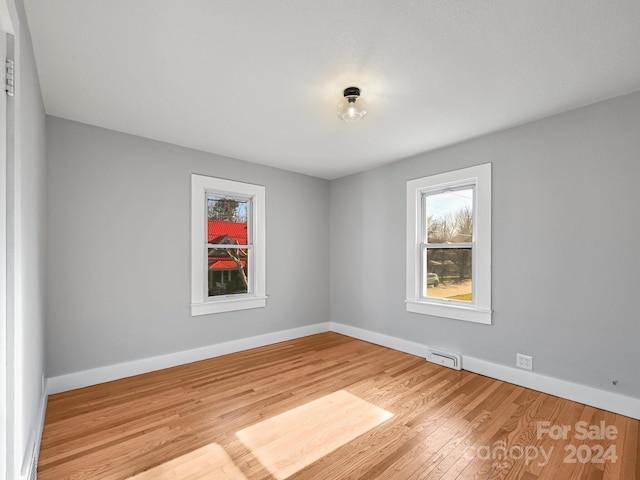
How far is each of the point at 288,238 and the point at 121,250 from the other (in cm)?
217

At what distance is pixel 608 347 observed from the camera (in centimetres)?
256

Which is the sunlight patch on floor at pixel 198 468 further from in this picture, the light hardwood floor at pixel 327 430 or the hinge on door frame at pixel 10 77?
the hinge on door frame at pixel 10 77

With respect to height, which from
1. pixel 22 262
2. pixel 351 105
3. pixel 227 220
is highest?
pixel 351 105

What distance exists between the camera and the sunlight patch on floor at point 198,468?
1.80 metres

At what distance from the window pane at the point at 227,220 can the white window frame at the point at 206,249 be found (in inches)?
3.3

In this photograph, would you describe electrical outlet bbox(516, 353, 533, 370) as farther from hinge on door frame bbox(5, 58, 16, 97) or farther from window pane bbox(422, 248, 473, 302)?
hinge on door frame bbox(5, 58, 16, 97)

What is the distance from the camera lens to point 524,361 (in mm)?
3016

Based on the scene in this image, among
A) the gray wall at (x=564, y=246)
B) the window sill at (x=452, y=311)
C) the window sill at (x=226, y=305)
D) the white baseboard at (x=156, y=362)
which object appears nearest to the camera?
the gray wall at (x=564, y=246)

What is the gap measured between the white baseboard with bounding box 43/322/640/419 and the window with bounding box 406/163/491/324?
0.50 m

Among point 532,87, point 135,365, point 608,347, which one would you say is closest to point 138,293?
point 135,365

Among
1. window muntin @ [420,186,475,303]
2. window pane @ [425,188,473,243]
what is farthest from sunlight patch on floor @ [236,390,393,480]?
window pane @ [425,188,473,243]

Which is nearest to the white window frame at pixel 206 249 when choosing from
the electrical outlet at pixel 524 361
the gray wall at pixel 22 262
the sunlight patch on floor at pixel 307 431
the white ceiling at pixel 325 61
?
the white ceiling at pixel 325 61

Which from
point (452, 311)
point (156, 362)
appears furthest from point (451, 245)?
point (156, 362)

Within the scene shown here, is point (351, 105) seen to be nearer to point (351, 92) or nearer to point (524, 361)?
point (351, 92)
